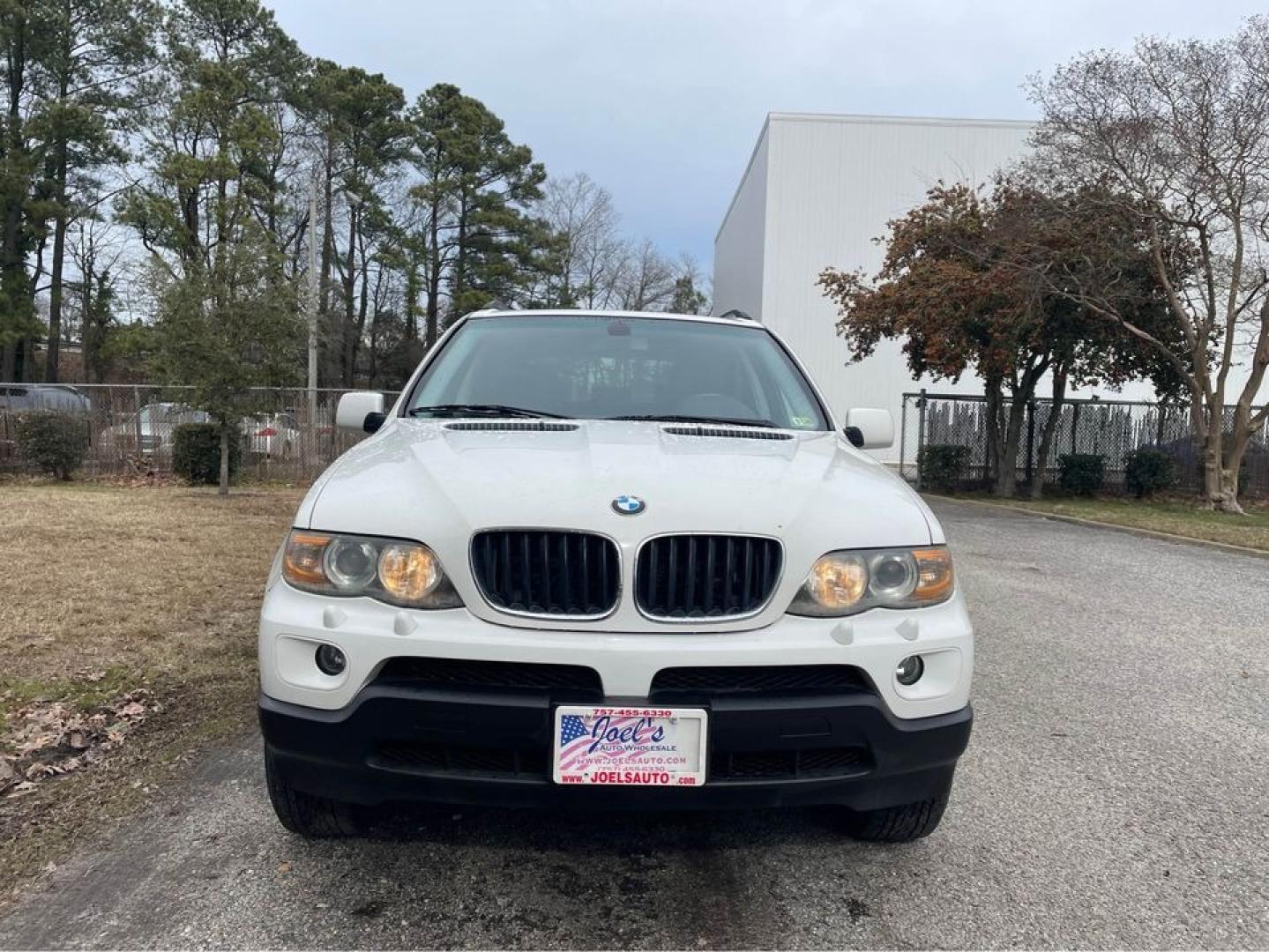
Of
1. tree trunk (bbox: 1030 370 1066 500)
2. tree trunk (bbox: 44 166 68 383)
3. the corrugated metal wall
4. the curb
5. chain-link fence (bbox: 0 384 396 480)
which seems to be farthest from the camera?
the corrugated metal wall

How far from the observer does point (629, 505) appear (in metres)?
2.18

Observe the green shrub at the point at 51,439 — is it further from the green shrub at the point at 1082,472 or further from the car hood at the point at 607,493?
the green shrub at the point at 1082,472

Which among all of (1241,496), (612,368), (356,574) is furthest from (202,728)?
(1241,496)

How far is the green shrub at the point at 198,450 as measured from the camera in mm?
14656

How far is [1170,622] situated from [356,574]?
621 centimetres

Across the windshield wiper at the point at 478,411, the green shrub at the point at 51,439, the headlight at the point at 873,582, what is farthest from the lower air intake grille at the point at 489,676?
the green shrub at the point at 51,439

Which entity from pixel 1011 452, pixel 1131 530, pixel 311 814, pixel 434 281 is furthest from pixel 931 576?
pixel 434 281

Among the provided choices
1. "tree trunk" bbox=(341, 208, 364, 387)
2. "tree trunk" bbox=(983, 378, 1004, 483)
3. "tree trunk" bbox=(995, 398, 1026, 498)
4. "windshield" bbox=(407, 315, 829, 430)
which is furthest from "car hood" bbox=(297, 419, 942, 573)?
"tree trunk" bbox=(341, 208, 364, 387)

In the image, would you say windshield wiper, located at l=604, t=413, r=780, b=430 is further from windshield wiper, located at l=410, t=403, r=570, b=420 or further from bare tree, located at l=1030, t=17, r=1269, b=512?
bare tree, located at l=1030, t=17, r=1269, b=512

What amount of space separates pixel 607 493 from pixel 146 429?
52.1 feet

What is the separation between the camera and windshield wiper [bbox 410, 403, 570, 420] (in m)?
3.20

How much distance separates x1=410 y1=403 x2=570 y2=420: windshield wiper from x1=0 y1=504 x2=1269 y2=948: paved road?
1.40 meters

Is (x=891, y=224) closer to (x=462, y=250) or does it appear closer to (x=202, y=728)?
(x=202, y=728)

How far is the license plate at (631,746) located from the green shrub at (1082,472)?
18836mm
